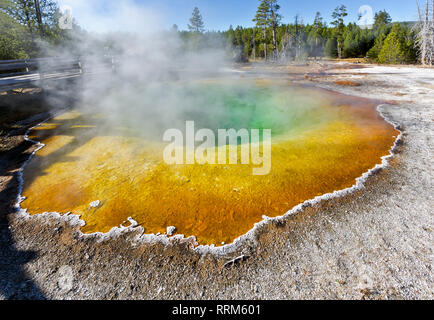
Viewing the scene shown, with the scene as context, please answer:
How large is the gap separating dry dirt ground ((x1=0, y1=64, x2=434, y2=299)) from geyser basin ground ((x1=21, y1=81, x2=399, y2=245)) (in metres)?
0.27

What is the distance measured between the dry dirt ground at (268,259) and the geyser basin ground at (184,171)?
0.27 metres

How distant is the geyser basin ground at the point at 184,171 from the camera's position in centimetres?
270

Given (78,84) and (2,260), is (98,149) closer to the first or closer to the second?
(2,260)

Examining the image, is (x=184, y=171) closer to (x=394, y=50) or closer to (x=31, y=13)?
(x=31, y=13)

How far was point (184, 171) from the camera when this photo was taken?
3.56 metres

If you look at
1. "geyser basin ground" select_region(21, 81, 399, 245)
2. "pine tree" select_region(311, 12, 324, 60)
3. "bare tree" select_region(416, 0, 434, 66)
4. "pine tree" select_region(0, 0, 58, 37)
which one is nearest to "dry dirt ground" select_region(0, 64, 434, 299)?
"geyser basin ground" select_region(21, 81, 399, 245)

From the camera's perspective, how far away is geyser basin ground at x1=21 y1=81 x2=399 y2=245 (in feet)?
8.87

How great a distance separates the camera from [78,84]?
9102 mm

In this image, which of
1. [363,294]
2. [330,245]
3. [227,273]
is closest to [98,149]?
[227,273]

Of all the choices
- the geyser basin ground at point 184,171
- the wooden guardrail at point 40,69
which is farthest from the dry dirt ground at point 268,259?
the wooden guardrail at point 40,69

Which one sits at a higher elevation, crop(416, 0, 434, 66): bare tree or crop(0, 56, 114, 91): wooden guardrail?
crop(416, 0, 434, 66): bare tree

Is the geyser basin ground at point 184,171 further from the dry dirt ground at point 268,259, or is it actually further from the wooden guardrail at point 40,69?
the wooden guardrail at point 40,69

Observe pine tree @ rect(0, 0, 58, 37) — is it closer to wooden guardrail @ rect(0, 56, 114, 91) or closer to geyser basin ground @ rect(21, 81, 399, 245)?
wooden guardrail @ rect(0, 56, 114, 91)

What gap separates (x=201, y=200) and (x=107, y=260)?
1279 millimetres
